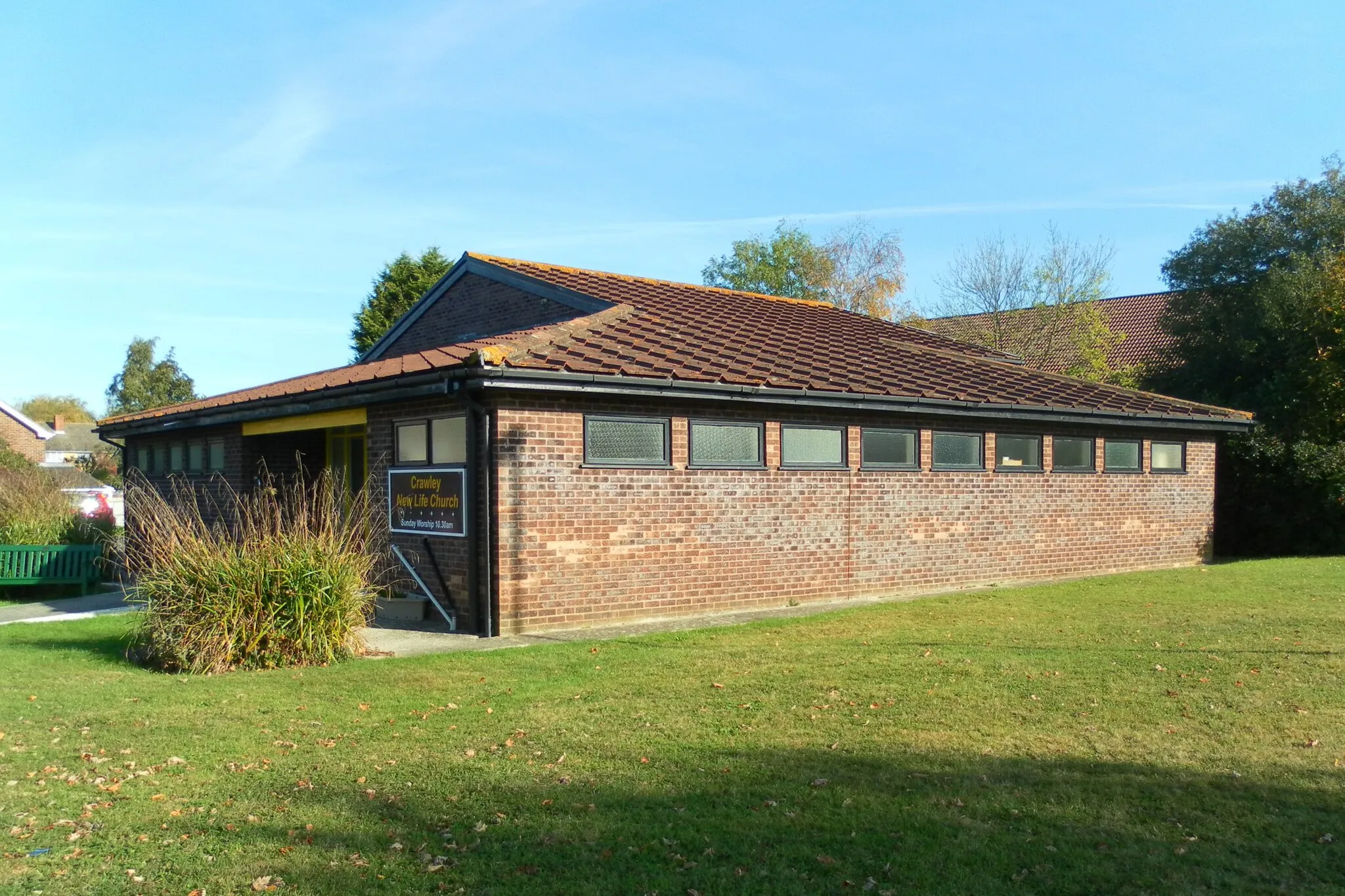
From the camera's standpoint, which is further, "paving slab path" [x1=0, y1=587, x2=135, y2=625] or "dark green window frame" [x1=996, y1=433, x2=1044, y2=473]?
"dark green window frame" [x1=996, y1=433, x2=1044, y2=473]

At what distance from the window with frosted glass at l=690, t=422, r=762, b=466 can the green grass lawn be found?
3.11 metres

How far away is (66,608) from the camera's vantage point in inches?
555

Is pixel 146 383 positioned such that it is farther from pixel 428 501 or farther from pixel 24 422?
pixel 428 501

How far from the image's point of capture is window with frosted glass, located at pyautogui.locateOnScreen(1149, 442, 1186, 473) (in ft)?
57.5

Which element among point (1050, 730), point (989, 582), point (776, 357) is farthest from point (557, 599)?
point (989, 582)

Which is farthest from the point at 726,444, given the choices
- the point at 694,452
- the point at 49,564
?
the point at 49,564

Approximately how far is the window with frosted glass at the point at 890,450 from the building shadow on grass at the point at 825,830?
8.32m

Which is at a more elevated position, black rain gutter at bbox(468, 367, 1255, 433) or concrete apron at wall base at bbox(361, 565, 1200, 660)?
black rain gutter at bbox(468, 367, 1255, 433)

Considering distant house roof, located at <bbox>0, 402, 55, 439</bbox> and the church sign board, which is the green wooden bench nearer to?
the church sign board

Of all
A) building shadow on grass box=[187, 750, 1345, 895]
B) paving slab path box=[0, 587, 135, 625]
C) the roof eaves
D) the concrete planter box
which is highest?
the roof eaves

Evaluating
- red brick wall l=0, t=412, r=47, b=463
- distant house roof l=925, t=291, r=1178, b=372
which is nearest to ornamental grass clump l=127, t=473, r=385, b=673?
distant house roof l=925, t=291, r=1178, b=372

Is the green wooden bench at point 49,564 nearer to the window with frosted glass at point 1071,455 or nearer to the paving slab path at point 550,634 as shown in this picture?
the paving slab path at point 550,634

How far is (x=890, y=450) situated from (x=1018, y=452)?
2.59 meters

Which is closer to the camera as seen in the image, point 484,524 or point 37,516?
point 484,524
